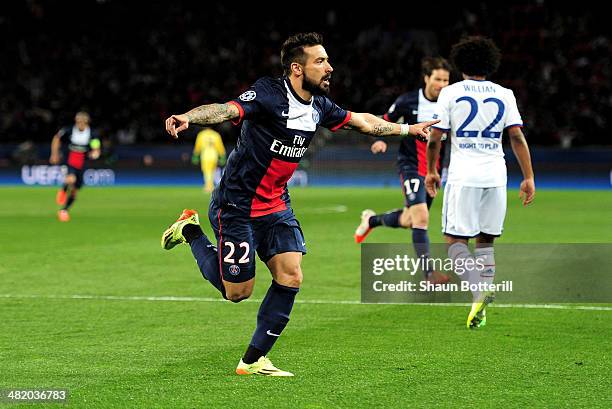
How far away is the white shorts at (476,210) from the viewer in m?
8.20

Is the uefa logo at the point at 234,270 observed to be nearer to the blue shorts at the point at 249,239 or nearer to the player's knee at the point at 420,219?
the blue shorts at the point at 249,239

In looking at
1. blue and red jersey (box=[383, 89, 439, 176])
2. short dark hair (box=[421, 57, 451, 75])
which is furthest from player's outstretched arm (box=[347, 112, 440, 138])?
blue and red jersey (box=[383, 89, 439, 176])

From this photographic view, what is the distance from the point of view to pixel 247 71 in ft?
121

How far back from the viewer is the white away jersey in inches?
318

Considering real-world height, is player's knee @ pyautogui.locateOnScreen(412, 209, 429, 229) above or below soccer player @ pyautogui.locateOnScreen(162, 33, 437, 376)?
below

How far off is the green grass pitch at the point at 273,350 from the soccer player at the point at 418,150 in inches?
33.5

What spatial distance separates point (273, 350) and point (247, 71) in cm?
3038

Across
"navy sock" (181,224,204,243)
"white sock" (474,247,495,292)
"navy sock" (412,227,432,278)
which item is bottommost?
"navy sock" (412,227,432,278)

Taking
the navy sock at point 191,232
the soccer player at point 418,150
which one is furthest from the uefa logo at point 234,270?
the soccer player at point 418,150

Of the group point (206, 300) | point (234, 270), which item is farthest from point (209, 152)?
point (234, 270)

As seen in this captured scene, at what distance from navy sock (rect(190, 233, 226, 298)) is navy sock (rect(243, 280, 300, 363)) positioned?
1.47ft

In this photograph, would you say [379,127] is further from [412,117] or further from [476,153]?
[412,117]

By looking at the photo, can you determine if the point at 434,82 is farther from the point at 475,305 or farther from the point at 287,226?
the point at 287,226

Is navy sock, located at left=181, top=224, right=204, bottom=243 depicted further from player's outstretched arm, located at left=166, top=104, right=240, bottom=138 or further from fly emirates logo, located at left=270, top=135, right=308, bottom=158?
player's outstretched arm, located at left=166, top=104, right=240, bottom=138
